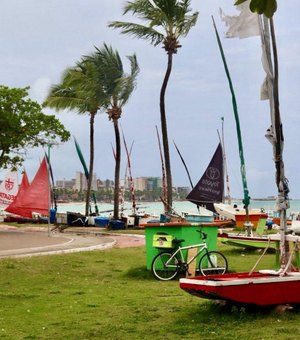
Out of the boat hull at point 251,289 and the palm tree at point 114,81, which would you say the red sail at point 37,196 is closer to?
the palm tree at point 114,81

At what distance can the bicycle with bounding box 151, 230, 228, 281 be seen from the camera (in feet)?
41.9

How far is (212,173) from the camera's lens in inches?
1125

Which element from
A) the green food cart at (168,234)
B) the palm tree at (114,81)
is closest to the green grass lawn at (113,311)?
the green food cart at (168,234)

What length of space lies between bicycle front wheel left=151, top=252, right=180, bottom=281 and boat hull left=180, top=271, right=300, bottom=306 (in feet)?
15.4

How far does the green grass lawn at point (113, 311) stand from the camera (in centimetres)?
747

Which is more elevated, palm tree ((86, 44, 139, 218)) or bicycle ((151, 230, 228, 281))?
palm tree ((86, 44, 139, 218))

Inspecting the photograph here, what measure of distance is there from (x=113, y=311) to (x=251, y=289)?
2316mm

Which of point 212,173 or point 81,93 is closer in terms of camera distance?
point 212,173

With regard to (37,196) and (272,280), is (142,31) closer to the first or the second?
(37,196)

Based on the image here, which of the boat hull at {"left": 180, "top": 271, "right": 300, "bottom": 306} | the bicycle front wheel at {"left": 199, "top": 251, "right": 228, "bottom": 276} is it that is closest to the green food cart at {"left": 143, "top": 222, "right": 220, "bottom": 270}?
the bicycle front wheel at {"left": 199, "top": 251, "right": 228, "bottom": 276}

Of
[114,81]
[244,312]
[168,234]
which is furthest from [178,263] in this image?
[114,81]

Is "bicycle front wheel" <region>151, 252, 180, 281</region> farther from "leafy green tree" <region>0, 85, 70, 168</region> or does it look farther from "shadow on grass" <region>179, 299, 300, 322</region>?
"leafy green tree" <region>0, 85, 70, 168</region>

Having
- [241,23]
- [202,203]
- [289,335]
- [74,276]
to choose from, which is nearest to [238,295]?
[289,335]

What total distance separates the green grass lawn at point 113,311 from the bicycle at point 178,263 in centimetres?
31
